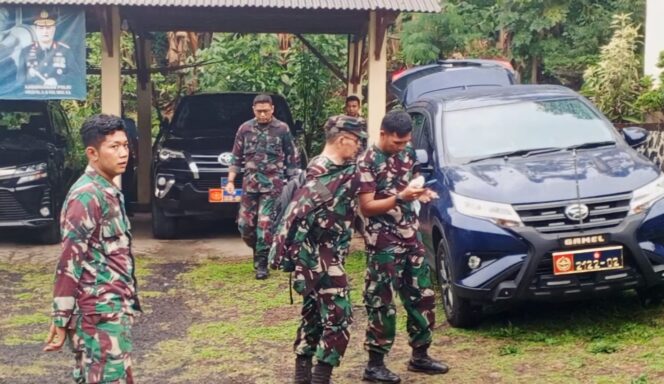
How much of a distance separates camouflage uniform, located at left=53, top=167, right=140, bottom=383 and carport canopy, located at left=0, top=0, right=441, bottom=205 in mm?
6413

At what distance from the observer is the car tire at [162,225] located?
11.6m

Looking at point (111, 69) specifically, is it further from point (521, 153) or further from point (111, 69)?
point (521, 153)

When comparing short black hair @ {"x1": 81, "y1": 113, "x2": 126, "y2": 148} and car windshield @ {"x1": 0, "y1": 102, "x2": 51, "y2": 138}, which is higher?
short black hair @ {"x1": 81, "y1": 113, "x2": 126, "y2": 148}

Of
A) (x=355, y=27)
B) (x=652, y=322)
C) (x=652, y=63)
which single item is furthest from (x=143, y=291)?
(x=652, y=63)

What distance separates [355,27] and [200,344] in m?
7.51

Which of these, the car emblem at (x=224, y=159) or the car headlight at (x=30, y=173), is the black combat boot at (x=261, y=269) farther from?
the car headlight at (x=30, y=173)

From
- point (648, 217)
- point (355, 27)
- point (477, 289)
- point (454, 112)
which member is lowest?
point (477, 289)

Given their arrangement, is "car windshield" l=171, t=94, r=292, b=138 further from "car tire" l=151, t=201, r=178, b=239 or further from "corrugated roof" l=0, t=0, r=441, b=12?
"corrugated roof" l=0, t=0, r=441, b=12

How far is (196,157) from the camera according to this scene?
11383mm

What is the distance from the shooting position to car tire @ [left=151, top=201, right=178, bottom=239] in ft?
38.1

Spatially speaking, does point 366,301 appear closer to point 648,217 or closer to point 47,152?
point 648,217

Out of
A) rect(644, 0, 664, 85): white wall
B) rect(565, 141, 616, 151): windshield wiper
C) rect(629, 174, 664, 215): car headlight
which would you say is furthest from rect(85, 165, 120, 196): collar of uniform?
rect(644, 0, 664, 85): white wall

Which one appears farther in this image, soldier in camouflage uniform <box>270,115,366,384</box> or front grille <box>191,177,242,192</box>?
front grille <box>191,177,242,192</box>

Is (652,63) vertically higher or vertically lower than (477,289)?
higher
